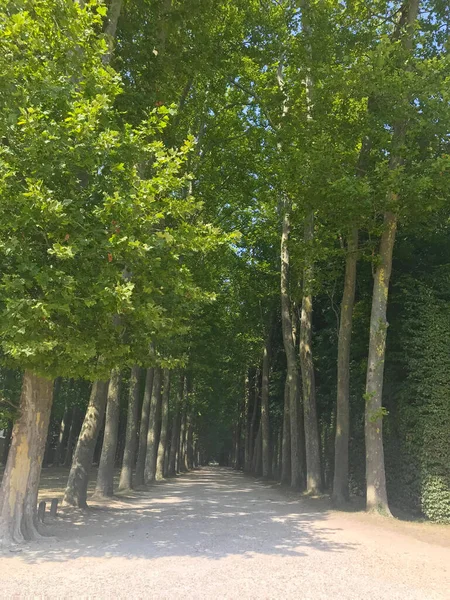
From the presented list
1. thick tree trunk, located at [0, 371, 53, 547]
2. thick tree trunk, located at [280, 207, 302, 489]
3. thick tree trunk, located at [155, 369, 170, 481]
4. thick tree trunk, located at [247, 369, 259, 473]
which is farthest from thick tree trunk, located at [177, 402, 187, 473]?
thick tree trunk, located at [0, 371, 53, 547]

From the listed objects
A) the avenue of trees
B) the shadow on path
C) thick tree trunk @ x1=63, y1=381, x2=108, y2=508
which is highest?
the avenue of trees

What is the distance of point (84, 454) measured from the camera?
1218 cm

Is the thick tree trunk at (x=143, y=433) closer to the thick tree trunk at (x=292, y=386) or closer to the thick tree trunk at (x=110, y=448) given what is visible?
the thick tree trunk at (x=110, y=448)

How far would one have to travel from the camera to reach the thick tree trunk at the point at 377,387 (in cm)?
1180

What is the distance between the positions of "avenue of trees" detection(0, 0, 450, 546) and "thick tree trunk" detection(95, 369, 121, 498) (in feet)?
0.21

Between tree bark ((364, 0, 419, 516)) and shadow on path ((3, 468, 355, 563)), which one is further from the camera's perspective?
tree bark ((364, 0, 419, 516))

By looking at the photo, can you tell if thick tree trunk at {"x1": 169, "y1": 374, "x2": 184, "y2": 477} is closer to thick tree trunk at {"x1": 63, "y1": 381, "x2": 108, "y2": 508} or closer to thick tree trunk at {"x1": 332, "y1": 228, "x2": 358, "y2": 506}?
thick tree trunk at {"x1": 332, "y1": 228, "x2": 358, "y2": 506}

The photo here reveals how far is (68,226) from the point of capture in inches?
287

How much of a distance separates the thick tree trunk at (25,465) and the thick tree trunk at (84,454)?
3382mm

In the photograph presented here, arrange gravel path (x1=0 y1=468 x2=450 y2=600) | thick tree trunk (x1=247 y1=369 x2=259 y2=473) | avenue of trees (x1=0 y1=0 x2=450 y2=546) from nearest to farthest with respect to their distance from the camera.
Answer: gravel path (x1=0 y1=468 x2=450 y2=600) → avenue of trees (x1=0 y1=0 x2=450 y2=546) → thick tree trunk (x1=247 y1=369 x2=259 y2=473)

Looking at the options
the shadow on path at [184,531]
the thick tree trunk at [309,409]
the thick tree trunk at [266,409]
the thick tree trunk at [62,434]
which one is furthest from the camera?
the thick tree trunk at [62,434]

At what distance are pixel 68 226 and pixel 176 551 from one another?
5062mm

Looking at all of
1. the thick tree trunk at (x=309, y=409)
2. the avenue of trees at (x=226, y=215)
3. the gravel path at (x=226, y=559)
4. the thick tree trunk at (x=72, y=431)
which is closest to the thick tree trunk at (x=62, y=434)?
the thick tree trunk at (x=72, y=431)

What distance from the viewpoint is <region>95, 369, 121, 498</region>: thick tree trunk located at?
14492 mm
